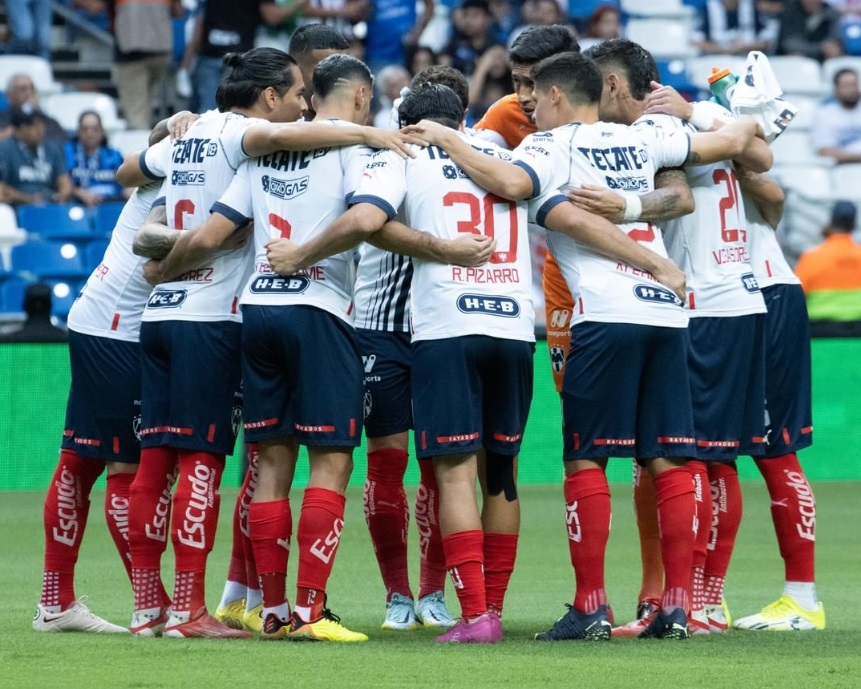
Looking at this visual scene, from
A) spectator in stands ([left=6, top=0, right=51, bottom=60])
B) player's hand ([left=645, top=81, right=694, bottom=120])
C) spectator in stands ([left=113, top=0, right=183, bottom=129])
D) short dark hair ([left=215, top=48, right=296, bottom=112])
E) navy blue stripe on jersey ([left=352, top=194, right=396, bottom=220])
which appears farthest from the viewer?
spectator in stands ([left=6, top=0, right=51, bottom=60])

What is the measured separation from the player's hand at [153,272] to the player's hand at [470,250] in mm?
1158

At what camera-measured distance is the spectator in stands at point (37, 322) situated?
38.3ft

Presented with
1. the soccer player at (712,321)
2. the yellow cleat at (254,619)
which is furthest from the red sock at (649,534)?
the yellow cleat at (254,619)

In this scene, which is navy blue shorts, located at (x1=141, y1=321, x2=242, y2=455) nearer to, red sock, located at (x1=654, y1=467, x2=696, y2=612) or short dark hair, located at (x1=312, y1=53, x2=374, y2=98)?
short dark hair, located at (x1=312, y1=53, x2=374, y2=98)

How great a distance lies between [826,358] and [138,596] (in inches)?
304

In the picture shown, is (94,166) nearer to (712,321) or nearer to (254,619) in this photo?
(254,619)

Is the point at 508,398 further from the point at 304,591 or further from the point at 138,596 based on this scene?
the point at 138,596

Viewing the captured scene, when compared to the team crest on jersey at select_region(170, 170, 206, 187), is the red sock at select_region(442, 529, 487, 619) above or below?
below

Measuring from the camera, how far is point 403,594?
662cm

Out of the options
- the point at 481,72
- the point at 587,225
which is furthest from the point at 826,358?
the point at 587,225

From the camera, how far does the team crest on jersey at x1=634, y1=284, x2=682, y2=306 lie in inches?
234

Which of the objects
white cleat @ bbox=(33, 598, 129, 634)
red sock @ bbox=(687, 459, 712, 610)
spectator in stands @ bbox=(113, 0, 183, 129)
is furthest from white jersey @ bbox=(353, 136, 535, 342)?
spectator in stands @ bbox=(113, 0, 183, 129)

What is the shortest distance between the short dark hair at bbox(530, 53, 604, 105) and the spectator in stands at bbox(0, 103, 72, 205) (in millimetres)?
8997

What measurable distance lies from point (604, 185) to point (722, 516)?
1506mm
